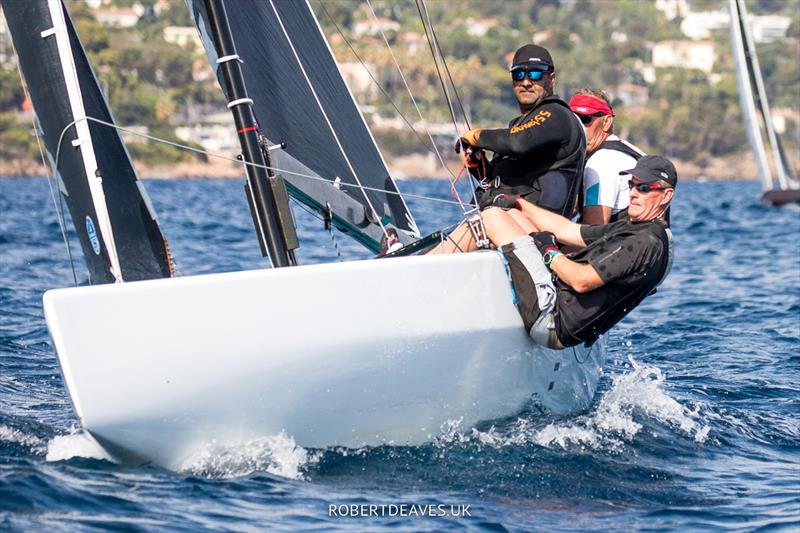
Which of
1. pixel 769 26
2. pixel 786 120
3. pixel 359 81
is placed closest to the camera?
pixel 786 120

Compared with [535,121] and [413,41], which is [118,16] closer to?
[413,41]

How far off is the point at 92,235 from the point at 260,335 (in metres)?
1.18

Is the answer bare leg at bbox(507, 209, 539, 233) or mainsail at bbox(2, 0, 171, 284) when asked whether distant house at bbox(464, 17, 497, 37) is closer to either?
mainsail at bbox(2, 0, 171, 284)

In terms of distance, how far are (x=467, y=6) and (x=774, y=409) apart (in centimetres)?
12328

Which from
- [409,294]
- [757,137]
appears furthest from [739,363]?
[757,137]

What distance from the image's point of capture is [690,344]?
682 cm

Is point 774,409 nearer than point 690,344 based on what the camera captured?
Yes

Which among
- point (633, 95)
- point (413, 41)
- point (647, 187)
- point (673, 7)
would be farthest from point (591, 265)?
point (673, 7)

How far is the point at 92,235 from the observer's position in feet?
15.0

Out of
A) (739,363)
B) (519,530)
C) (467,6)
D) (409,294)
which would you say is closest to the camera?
(519,530)

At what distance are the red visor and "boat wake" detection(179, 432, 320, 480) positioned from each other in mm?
1777

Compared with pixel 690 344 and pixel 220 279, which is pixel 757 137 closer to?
pixel 690 344

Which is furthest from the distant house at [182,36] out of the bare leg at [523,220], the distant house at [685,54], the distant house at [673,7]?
the bare leg at [523,220]

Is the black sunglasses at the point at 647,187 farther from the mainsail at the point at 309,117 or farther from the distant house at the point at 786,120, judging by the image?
the distant house at the point at 786,120
